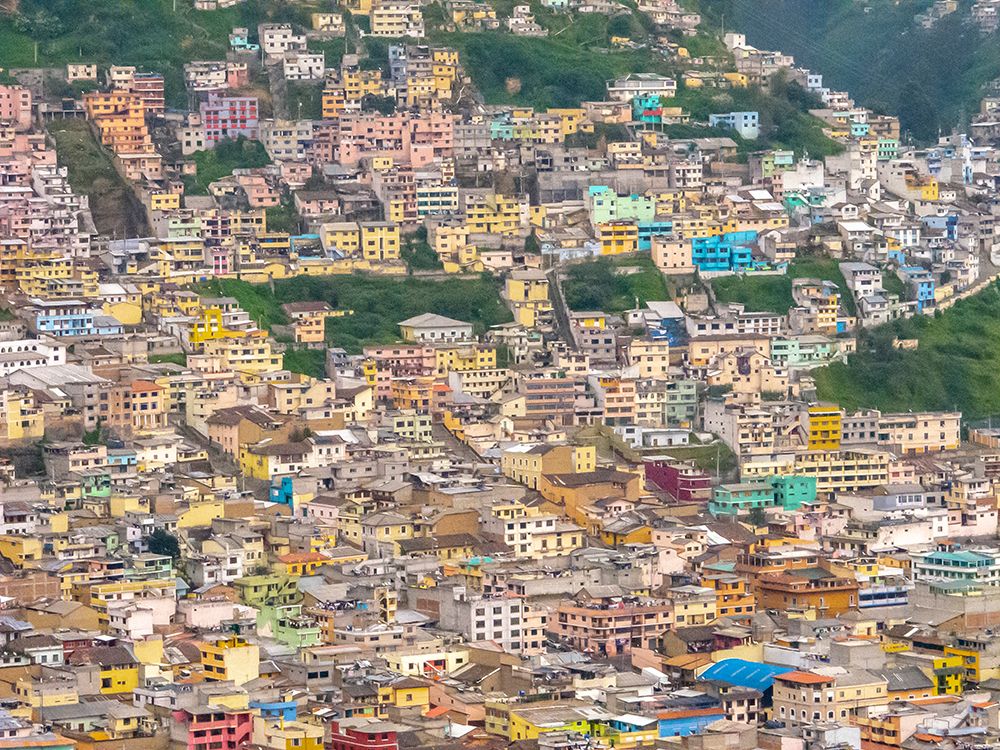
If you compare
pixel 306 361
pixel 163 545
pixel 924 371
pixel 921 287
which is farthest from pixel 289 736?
pixel 921 287

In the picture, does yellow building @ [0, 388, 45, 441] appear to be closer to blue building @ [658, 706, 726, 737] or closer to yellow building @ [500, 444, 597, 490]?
yellow building @ [500, 444, 597, 490]

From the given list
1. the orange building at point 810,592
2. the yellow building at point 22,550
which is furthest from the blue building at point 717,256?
the yellow building at point 22,550

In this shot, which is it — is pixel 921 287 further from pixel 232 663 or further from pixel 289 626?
pixel 232 663

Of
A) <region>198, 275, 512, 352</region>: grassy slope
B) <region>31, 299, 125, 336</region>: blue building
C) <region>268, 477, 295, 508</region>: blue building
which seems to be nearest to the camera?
<region>268, 477, 295, 508</region>: blue building

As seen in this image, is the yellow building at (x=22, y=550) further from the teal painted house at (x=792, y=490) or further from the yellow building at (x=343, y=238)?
the yellow building at (x=343, y=238)

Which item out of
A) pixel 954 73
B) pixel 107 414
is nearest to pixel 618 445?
pixel 107 414

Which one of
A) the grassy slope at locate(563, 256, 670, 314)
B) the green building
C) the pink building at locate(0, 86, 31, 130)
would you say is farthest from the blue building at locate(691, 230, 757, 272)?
the green building
